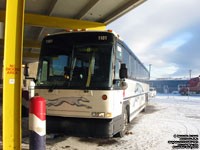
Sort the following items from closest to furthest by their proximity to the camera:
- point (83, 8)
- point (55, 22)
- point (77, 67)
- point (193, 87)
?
point (77, 67) → point (83, 8) → point (55, 22) → point (193, 87)

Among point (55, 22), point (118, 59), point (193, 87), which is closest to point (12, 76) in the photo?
point (118, 59)

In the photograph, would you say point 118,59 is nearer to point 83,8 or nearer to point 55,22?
point 83,8

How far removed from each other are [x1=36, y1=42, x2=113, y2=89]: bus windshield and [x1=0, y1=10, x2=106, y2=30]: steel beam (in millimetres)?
7251

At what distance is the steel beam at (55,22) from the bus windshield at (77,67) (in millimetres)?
7251

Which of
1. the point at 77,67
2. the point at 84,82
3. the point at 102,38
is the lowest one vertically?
the point at 84,82

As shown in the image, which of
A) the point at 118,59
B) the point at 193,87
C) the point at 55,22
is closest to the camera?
the point at 118,59

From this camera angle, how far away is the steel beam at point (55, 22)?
12.5 meters

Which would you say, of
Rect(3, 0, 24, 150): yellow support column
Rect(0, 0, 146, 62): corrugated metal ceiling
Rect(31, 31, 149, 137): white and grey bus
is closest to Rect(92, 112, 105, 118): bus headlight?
Rect(31, 31, 149, 137): white and grey bus

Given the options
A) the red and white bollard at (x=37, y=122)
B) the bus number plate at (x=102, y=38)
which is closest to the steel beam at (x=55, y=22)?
the bus number plate at (x=102, y=38)

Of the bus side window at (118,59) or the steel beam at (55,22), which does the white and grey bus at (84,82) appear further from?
the steel beam at (55,22)

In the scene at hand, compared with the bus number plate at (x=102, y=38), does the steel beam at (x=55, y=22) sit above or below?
above

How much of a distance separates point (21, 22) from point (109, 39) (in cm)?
239

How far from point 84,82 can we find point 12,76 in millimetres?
1885

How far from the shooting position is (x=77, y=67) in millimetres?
5719
